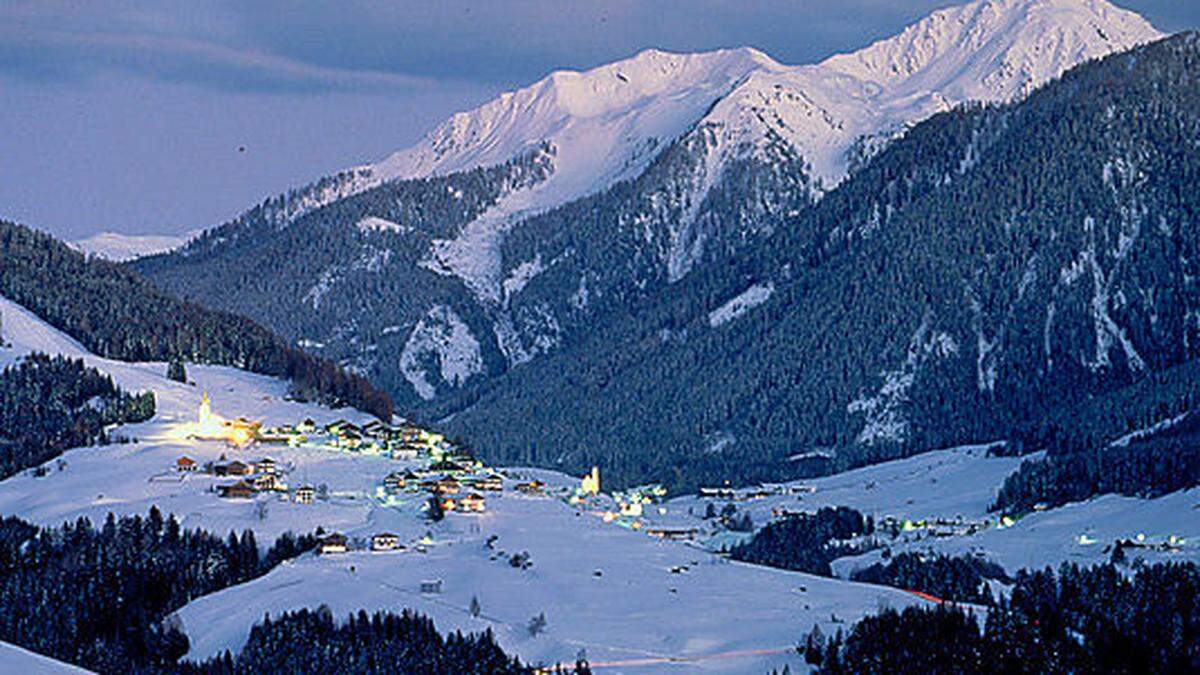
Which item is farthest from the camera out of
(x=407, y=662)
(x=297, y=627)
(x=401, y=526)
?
(x=401, y=526)

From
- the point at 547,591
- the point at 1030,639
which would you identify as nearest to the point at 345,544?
the point at 547,591

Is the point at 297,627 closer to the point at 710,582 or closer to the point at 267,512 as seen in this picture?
the point at 710,582

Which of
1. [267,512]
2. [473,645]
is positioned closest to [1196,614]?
[473,645]

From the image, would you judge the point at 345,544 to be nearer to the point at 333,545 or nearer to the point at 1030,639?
the point at 333,545

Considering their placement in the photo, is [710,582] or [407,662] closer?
[407,662]

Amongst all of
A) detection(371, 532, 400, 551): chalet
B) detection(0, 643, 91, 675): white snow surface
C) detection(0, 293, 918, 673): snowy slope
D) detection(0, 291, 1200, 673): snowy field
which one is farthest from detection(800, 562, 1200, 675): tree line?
detection(0, 643, 91, 675): white snow surface

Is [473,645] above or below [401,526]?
below

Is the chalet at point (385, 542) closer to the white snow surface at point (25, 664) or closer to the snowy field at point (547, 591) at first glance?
the snowy field at point (547, 591)
